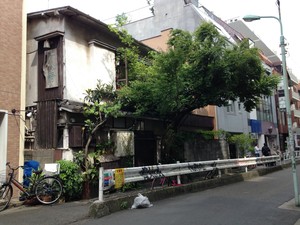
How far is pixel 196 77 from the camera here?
1442 cm

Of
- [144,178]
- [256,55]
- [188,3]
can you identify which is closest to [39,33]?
[144,178]

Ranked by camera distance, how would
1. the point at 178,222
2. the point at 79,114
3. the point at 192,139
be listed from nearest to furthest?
the point at 178,222
the point at 79,114
the point at 192,139

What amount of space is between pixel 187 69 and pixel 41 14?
21.8 ft

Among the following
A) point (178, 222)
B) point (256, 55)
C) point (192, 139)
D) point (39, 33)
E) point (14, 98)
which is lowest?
point (178, 222)

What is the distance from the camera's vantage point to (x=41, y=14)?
45.7 ft

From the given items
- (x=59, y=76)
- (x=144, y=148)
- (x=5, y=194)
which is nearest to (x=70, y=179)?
(x=5, y=194)

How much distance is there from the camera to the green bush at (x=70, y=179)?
1137 centimetres

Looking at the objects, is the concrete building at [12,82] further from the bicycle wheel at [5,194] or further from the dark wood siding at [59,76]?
the dark wood siding at [59,76]

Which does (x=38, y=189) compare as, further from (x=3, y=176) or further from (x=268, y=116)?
(x=268, y=116)

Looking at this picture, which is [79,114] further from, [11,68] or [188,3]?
[188,3]

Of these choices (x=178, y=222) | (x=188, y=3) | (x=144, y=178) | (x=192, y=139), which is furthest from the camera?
(x=188, y=3)

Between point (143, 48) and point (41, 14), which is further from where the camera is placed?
point (143, 48)

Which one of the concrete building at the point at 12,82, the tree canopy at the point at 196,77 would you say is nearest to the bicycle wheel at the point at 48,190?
the concrete building at the point at 12,82

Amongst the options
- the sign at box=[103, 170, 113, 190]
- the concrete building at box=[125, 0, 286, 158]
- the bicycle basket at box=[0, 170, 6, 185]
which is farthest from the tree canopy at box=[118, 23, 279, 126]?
the concrete building at box=[125, 0, 286, 158]
